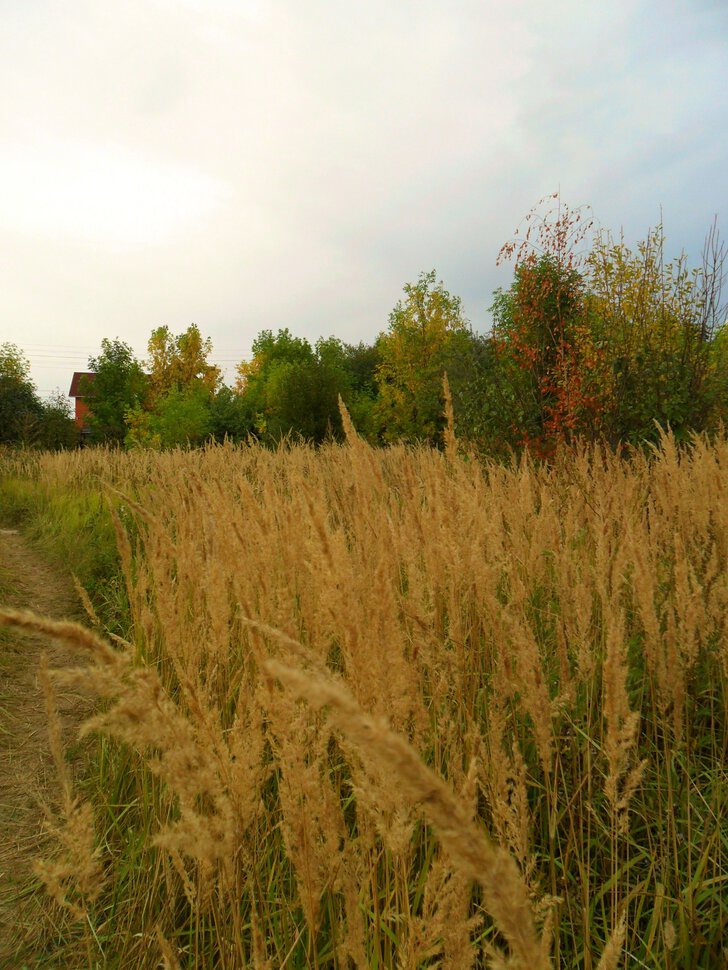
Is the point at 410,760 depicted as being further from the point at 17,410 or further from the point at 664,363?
the point at 17,410

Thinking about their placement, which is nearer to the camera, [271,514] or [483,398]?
[271,514]

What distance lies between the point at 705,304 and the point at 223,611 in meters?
6.83

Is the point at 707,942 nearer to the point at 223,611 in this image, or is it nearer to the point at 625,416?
the point at 223,611

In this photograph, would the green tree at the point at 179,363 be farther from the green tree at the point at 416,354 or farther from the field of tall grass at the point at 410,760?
the field of tall grass at the point at 410,760

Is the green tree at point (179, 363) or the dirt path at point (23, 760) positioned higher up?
the green tree at point (179, 363)

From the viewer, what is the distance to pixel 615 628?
1.17m

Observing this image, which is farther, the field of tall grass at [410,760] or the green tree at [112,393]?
the green tree at [112,393]

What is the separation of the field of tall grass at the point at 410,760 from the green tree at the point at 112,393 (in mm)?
31299

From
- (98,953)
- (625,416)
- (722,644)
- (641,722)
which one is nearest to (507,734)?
(641,722)

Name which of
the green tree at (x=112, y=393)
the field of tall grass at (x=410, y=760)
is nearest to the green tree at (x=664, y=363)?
the field of tall grass at (x=410, y=760)

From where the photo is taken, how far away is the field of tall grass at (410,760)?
3.53 feet

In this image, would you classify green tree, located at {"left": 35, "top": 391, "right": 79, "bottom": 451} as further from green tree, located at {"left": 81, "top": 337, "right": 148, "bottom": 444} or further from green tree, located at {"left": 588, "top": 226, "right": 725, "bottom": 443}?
green tree, located at {"left": 588, "top": 226, "right": 725, "bottom": 443}

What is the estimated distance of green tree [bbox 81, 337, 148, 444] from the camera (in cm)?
3216

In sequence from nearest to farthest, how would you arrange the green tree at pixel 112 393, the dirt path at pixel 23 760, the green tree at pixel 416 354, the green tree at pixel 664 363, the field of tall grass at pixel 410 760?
the field of tall grass at pixel 410 760
the dirt path at pixel 23 760
the green tree at pixel 664 363
the green tree at pixel 416 354
the green tree at pixel 112 393
